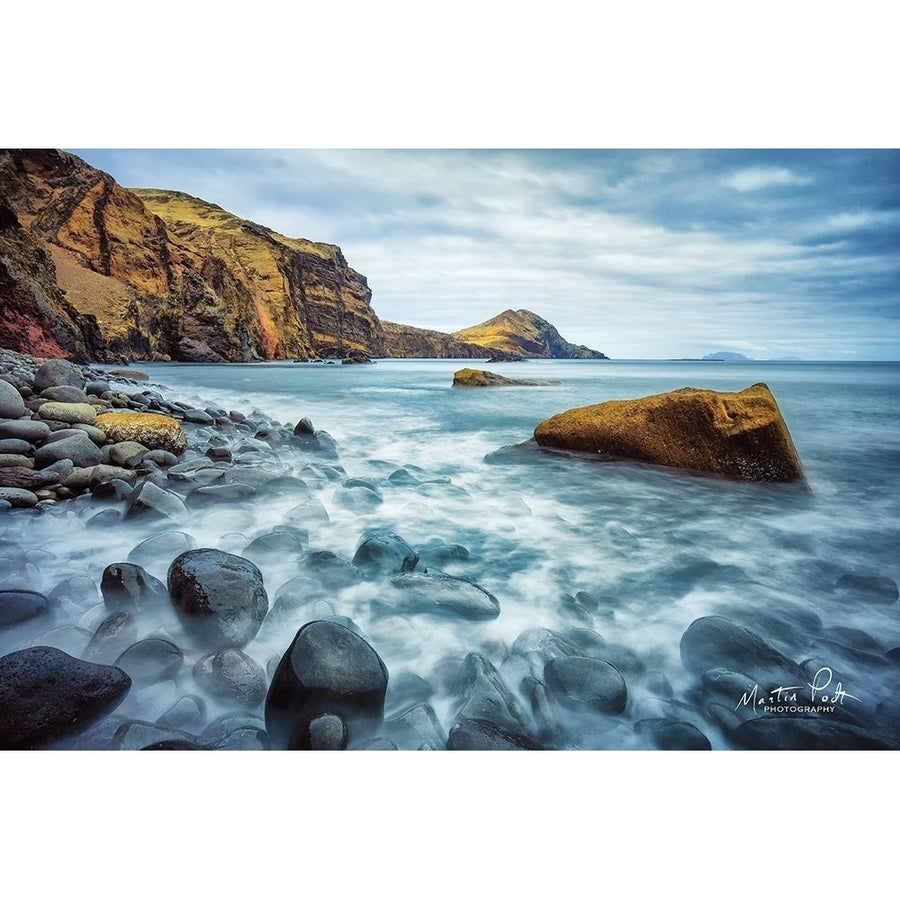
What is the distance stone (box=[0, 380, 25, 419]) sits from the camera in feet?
10.1

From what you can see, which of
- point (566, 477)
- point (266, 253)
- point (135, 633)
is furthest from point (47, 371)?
point (266, 253)

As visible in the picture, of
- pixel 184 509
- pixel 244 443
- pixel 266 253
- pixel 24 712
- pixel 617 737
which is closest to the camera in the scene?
pixel 24 712

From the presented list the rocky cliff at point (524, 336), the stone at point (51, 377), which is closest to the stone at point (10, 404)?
the stone at point (51, 377)

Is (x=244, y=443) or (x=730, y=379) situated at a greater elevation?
(x=730, y=379)

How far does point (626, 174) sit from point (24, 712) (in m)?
4.32

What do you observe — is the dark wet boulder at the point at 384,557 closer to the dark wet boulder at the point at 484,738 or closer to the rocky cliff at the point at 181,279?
the dark wet boulder at the point at 484,738

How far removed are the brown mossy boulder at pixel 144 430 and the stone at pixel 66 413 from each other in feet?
0.38

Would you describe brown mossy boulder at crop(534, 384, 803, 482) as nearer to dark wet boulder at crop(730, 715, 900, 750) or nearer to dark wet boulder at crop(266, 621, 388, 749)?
dark wet boulder at crop(730, 715, 900, 750)

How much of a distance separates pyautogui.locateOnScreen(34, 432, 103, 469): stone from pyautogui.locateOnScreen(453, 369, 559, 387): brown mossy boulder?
7955mm

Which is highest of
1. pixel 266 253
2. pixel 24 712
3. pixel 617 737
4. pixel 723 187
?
pixel 266 253

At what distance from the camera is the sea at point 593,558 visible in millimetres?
1475

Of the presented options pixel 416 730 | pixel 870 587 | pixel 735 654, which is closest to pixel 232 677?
pixel 416 730

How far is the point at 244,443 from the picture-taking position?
13.4 feet

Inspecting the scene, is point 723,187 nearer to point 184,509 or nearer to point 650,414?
point 650,414
